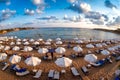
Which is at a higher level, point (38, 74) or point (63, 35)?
point (38, 74)

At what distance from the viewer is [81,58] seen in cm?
2398

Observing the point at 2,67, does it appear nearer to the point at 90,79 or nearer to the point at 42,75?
the point at 42,75

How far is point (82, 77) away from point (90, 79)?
2.87 feet

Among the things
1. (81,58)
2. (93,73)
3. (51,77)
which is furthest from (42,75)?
(81,58)

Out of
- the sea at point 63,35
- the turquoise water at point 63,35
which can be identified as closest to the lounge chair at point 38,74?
the sea at point 63,35

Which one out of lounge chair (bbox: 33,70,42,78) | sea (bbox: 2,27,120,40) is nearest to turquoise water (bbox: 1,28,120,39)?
sea (bbox: 2,27,120,40)

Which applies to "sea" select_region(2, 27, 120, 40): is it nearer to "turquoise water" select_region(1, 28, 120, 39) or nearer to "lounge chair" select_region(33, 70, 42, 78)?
"turquoise water" select_region(1, 28, 120, 39)

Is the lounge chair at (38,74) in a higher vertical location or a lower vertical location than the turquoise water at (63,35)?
higher

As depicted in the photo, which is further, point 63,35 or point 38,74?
point 63,35

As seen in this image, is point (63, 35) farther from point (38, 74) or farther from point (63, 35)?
point (38, 74)

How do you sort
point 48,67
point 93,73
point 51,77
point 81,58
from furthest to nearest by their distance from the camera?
point 81,58 → point 48,67 → point 93,73 → point 51,77

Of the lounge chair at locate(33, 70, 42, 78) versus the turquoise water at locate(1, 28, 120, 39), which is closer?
the lounge chair at locate(33, 70, 42, 78)

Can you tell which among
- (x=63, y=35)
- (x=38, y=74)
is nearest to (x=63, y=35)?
(x=63, y=35)

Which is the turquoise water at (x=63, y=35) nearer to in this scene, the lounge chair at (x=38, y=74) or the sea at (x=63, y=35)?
the sea at (x=63, y=35)
